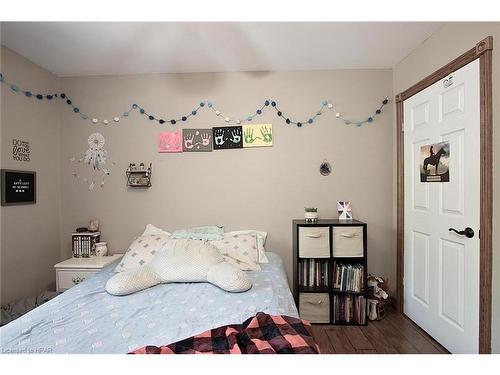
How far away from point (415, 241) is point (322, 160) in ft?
3.66

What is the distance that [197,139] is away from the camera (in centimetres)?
265

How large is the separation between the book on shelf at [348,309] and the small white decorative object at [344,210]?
0.73 metres

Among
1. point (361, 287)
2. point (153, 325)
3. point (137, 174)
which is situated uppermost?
point (137, 174)

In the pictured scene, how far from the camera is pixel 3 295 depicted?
2088 millimetres

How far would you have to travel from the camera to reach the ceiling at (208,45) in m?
1.89

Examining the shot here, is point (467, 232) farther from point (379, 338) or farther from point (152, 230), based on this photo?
point (152, 230)

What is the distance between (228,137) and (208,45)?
0.85 m

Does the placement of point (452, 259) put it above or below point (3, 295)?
above

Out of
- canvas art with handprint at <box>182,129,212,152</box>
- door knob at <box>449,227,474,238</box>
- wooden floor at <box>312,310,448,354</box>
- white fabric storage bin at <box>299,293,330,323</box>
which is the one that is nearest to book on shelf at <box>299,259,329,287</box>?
white fabric storage bin at <box>299,293,330,323</box>

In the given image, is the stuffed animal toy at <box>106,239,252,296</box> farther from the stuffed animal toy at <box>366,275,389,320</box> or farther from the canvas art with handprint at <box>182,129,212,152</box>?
the stuffed animal toy at <box>366,275,389,320</box>

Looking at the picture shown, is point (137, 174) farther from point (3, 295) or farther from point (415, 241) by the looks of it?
point (415, 241)
